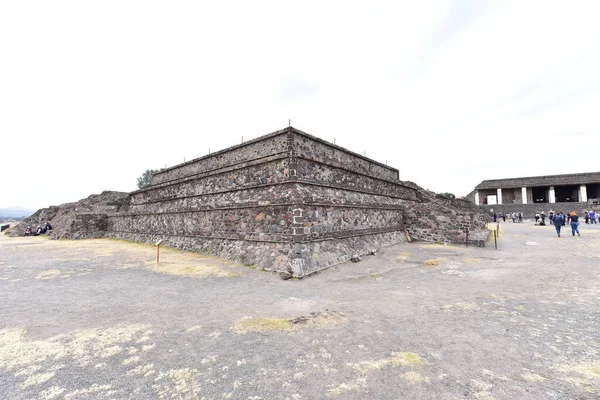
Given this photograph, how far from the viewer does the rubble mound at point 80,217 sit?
21156mm

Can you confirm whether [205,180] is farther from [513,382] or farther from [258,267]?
[513,382]

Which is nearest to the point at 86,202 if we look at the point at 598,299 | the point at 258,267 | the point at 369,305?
the point at 258,267

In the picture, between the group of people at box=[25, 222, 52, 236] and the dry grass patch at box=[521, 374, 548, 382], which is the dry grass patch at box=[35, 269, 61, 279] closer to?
the dry grass patch at box=[521, 374, 548, 382]

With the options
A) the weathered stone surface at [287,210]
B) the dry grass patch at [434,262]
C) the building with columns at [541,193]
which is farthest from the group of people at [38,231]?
the building with columns at [541,193]

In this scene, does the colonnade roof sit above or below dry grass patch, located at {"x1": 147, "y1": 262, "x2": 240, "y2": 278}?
above

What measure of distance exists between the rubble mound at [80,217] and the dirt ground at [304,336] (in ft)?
51.1

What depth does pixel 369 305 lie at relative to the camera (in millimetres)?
5738

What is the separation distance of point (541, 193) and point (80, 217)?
68.7 meters

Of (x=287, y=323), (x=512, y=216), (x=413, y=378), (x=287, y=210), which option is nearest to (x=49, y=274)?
(x=287, y=210)

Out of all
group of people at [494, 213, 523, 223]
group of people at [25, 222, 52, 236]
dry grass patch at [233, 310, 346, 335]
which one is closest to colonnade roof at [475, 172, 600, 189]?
group of people at [494, 213, 523, 223]

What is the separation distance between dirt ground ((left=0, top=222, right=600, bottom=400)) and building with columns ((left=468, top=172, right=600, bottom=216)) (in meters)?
39.4

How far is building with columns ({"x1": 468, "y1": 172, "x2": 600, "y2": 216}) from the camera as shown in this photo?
36.8 m

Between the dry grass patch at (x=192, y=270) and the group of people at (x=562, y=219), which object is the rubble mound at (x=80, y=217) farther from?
the group of people at (x=562, y=219)

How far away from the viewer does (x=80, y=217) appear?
70.3 ft
